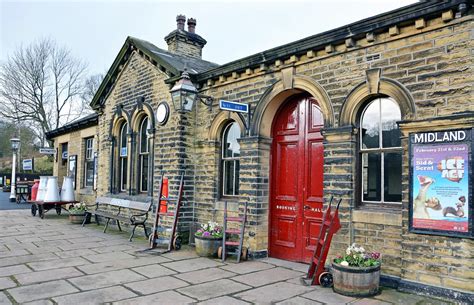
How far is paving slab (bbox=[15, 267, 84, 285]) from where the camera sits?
214 inches

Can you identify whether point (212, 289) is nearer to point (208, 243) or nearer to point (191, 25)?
point (208, 243)

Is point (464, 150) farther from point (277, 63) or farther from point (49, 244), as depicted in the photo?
point (49, 244)

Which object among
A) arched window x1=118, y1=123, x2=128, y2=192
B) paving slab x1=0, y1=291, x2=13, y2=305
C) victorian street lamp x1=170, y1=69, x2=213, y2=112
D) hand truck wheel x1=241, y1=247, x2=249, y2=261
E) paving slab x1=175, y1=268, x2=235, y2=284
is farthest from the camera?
arched window x1=118, y1=123, x2=128, y2=192

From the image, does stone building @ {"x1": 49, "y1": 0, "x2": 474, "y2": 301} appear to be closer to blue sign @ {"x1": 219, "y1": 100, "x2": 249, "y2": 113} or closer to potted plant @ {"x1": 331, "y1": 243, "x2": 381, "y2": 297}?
blue sign @ {"x1": 219, "y1": 100, "x2": 249, "y2": 113}

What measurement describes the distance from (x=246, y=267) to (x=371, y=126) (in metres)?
3.04

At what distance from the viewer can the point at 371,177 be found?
5.66m

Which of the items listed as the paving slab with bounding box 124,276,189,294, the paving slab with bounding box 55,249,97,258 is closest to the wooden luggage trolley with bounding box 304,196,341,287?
the paving slab with bounding box 124,276,189,294

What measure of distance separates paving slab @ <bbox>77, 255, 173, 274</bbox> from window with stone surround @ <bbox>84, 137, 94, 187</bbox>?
8.05m

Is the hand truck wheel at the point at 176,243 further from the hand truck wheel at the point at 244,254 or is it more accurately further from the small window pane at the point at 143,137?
the small window pane at the point at 143,137

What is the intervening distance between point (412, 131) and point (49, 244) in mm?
7585

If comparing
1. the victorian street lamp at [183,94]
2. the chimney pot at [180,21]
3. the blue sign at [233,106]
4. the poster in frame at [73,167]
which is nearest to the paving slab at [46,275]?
the victorian street lamp at [183,94]

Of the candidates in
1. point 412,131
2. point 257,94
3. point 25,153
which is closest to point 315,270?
point 412,131

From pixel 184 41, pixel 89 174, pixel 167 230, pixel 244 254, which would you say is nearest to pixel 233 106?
pixel 244 254

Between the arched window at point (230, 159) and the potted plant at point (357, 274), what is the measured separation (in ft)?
11.0
